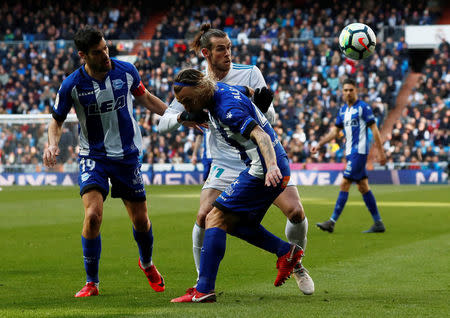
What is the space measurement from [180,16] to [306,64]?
881 cm

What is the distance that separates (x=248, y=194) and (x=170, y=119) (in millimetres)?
1111

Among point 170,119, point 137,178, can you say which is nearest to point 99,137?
point 137,178

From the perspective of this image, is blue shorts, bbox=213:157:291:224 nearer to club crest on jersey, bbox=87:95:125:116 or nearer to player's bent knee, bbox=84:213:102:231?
player's bent knee, bbox=84:213:102:231

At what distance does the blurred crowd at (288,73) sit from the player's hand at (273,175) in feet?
75.4

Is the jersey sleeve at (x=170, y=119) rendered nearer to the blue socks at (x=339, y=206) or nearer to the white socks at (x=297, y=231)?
the white socks at (x=297, y=231)

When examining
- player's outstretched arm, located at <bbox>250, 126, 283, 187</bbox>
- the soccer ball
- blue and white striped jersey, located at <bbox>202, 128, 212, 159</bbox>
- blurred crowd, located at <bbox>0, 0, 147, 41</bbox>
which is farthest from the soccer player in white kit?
blurred crowd, located at <bbox>0, 0, 147, 41</bbox>

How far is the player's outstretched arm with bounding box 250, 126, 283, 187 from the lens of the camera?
537 centimetres

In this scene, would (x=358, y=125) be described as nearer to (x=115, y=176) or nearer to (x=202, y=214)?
(x=202, y=214)

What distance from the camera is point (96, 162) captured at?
21.9ft

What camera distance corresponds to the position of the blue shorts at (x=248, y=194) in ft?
19.1

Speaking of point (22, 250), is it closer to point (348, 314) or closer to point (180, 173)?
point (348, 314)

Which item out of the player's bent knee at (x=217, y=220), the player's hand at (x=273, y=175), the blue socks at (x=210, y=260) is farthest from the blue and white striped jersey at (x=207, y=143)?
the player's hand at (x=273, y=175)

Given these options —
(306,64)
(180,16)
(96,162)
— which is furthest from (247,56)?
(96,162)

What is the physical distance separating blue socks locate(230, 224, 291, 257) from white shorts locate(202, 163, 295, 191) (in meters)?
0.71
